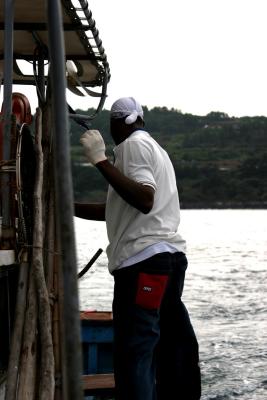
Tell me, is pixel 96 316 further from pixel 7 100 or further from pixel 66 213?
pixel 66 213

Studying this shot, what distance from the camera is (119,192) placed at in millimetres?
3699

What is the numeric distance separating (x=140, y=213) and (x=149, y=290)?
41 centimetres

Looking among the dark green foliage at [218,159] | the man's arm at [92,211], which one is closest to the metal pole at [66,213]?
the man's arm at [92,211]

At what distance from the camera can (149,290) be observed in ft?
12.6

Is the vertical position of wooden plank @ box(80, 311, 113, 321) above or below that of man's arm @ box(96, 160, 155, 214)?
below

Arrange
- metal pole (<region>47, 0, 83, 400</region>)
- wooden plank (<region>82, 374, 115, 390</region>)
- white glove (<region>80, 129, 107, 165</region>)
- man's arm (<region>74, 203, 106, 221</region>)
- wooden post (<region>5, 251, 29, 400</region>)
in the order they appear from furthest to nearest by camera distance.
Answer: wooden plank (<region>82, 374, 115, 390</region>), man's arm (<region>74, 203, 106, 221</region>), white glove (<region>80, 129, 107, 165</region>), wooden post (<region>5, 251, 29, 400</region>), metal pole (<region>47, 0, 83, 400</region>)

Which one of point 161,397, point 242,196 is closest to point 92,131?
point 161,397

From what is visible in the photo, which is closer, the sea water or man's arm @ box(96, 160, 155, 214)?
man's arm @ box(96, 160, 155, 214)

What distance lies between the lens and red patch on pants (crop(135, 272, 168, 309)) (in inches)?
151

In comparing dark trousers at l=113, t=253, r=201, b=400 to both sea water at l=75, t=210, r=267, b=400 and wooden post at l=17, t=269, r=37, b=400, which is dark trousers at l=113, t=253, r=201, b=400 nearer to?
wooden post at l=17, t=269, r=37, b=400

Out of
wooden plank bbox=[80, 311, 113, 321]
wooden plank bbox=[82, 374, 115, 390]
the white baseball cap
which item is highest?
the white baseball cap

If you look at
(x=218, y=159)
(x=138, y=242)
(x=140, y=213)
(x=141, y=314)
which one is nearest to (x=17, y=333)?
(x=141, y=314)

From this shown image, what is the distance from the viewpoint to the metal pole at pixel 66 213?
1.48 meters

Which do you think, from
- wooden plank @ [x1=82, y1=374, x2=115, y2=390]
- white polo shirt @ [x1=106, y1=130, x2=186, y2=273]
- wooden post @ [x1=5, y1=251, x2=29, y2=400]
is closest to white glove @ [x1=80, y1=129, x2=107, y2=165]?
white polo shirt @ [x1=106, y1=130, x2=186, y2=273]
